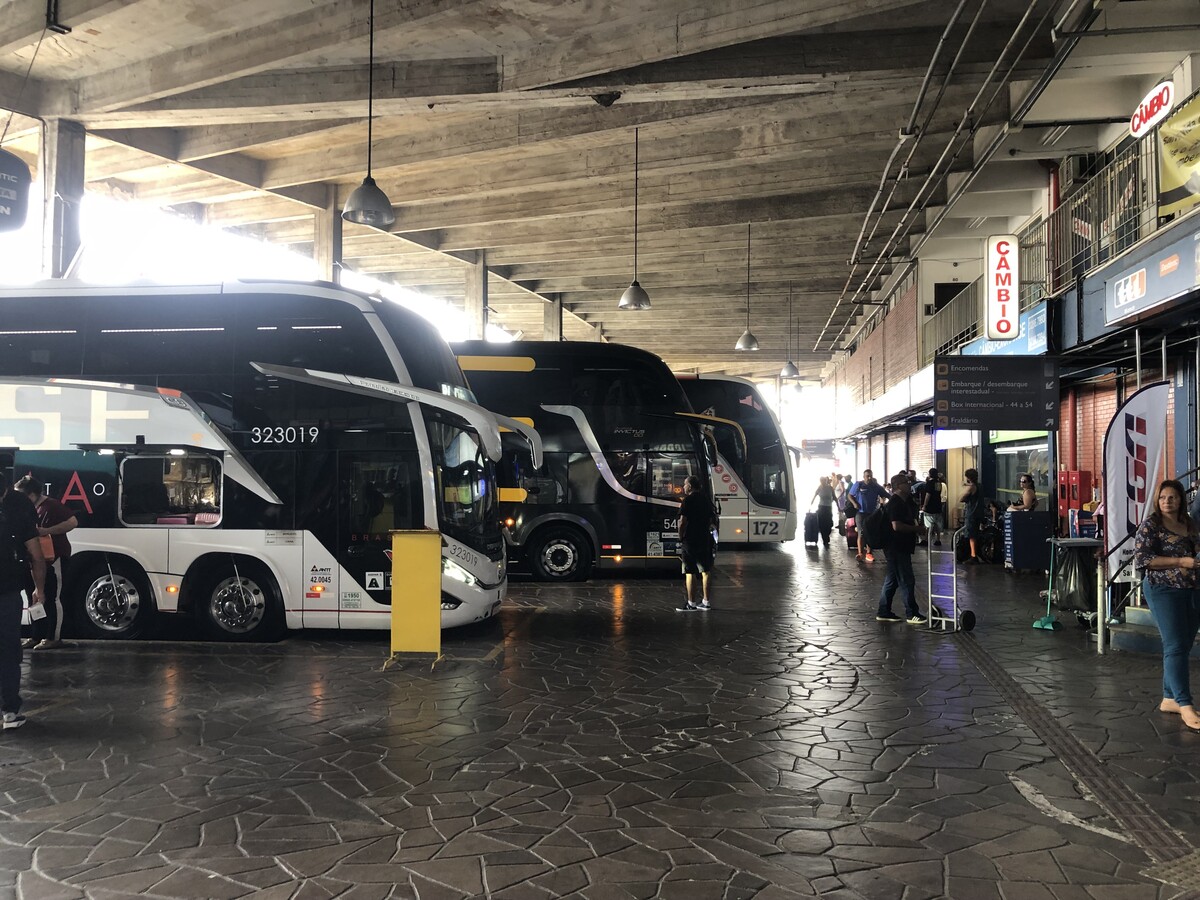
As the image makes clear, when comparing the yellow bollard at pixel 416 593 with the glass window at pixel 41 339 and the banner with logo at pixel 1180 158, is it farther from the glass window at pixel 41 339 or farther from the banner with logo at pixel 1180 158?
the banner with logo at pixel 1180 158

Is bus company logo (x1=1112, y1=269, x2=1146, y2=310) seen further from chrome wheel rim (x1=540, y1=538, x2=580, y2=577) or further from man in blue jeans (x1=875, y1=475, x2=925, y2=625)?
chrome wheel rim (x1=540, y1=538, x2=580, y2=577)

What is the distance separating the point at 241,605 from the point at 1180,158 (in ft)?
35.7

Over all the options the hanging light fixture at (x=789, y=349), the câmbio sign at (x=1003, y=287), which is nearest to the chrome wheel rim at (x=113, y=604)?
the câmbio sign at (x=1003, y=287)

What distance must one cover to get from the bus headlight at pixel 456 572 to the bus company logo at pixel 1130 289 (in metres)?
8.17

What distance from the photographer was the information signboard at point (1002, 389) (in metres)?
12.6

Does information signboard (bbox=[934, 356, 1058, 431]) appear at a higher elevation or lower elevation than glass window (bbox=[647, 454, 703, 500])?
higher

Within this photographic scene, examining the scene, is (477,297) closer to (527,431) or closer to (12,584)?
(527,431)

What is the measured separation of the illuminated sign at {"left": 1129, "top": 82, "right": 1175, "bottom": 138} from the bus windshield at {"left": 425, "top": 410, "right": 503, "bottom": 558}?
9824mm

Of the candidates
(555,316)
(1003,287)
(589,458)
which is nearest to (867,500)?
(1003,287)

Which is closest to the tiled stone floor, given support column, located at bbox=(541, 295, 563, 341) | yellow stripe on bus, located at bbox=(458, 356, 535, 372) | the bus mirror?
the bus mirror

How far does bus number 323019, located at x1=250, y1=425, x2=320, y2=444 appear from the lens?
10117 mm

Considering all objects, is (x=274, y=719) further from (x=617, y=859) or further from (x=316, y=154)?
(x=316, y=154)

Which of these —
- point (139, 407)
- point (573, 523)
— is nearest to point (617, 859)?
point (139, 407)

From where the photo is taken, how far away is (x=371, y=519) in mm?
10047
